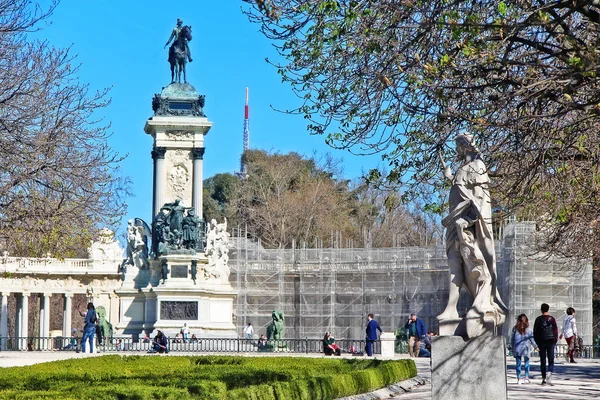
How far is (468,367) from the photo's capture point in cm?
1545

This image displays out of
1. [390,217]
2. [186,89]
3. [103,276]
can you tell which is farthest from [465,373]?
[390,217]

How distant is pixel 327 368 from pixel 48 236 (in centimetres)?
710

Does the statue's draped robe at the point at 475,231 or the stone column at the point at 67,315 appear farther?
the stone column at the point at 67,315

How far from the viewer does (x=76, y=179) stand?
24234 mm

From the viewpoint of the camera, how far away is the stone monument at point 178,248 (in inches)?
1794

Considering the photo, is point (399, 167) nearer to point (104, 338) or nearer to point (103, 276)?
point (104, 338)

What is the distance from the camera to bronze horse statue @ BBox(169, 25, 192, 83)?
50.4 metres

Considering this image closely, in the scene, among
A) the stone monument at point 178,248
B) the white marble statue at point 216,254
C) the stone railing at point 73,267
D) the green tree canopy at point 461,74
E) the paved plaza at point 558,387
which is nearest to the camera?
the green tree canopy at point 461,74

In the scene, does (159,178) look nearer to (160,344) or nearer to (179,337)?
(179,337)

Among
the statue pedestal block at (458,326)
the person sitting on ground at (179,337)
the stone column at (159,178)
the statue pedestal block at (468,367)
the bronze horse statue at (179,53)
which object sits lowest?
the person sitting on ground at (179,337)

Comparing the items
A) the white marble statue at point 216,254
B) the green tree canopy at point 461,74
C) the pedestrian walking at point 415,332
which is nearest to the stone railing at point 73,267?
the white marble statue at point 216,254

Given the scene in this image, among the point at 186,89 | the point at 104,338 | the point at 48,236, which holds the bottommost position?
the point at 104,338

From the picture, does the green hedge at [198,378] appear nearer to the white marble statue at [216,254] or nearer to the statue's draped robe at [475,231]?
the statue's draped robe at [475,231]

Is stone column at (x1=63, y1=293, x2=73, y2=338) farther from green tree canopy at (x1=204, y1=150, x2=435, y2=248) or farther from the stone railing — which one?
green tree canopy at (x1=204, y1=150, x2=435, y2=248)
